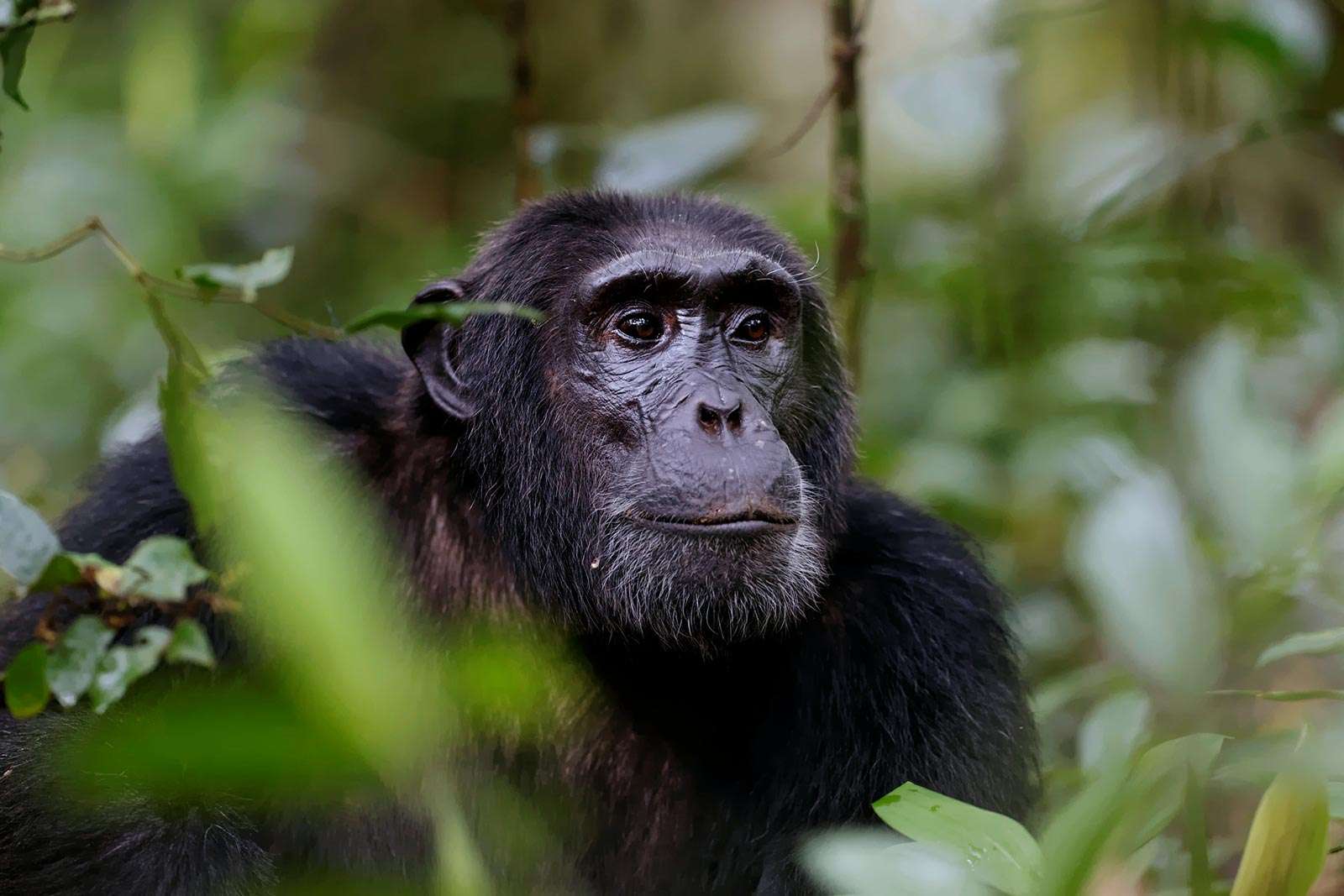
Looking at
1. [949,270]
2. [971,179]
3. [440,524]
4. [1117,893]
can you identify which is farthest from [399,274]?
[1117,893]

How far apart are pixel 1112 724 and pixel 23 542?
2819mm

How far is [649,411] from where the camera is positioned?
4.20 metres

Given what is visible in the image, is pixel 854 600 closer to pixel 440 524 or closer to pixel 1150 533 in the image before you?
pixel 440 524

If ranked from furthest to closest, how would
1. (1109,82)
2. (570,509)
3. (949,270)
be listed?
1. (1109,82)
2. (949,270)
3. (570,509)

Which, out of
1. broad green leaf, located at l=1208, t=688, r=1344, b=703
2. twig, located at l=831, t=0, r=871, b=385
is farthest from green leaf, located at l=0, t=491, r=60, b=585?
twig, located at l=831, t=0, r=871, b=385

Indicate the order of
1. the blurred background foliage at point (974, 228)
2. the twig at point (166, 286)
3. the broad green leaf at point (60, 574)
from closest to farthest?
the broad green leaf at point (60, 574), the twig at point (166, 286), the blurred background foliage at point (974, 228)

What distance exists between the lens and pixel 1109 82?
9.46 m

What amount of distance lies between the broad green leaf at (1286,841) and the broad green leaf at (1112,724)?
1.61m

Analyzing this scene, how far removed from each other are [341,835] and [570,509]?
112cm

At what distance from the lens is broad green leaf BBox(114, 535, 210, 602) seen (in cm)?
297

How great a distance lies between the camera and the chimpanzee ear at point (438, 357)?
14.5 ft

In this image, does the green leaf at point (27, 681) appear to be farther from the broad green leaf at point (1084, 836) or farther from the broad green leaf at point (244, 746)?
the broad green leaf at point (1084, 836)

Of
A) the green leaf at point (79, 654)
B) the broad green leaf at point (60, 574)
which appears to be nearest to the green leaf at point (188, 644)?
the green leaf at point (79, 654)

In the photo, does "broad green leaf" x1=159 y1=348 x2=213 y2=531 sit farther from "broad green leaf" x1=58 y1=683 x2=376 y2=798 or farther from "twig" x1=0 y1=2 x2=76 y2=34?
"broad green leaf" x1=58 y1=683 x2=376 y2=798
